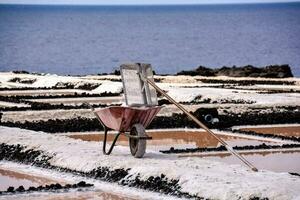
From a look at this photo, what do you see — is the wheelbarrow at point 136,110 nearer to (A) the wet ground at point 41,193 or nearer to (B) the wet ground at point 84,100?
(A) the wet ground at point 41,193

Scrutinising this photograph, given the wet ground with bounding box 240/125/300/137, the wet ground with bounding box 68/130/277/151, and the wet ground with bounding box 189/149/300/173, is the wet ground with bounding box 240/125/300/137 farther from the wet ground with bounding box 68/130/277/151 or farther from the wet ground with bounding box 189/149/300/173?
the wet ground with bounding box 189/149/300/173

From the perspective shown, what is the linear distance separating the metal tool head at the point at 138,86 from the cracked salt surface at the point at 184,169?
0.80 metres

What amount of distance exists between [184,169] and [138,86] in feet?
6.31

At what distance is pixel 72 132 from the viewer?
68.6 feet

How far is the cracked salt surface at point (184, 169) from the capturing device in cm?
1256

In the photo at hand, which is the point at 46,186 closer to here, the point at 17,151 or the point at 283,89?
the point at 17,151

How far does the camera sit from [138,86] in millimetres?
15484

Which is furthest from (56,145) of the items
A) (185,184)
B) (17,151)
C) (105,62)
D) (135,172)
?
(105,62)

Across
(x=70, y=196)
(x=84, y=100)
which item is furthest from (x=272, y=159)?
(x=84, y=100)

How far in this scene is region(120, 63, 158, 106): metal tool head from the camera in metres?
15.4

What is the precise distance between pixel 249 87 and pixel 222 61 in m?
58.1

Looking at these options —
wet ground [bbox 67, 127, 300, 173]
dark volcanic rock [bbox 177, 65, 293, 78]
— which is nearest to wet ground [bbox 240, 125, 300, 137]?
wet ground [bbox 67, 127, 300, 173]

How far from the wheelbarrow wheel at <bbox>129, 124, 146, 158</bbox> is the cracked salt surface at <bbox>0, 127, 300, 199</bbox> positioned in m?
0.12

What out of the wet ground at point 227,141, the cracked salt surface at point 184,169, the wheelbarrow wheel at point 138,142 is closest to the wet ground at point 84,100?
the wet ground at point 227,141
